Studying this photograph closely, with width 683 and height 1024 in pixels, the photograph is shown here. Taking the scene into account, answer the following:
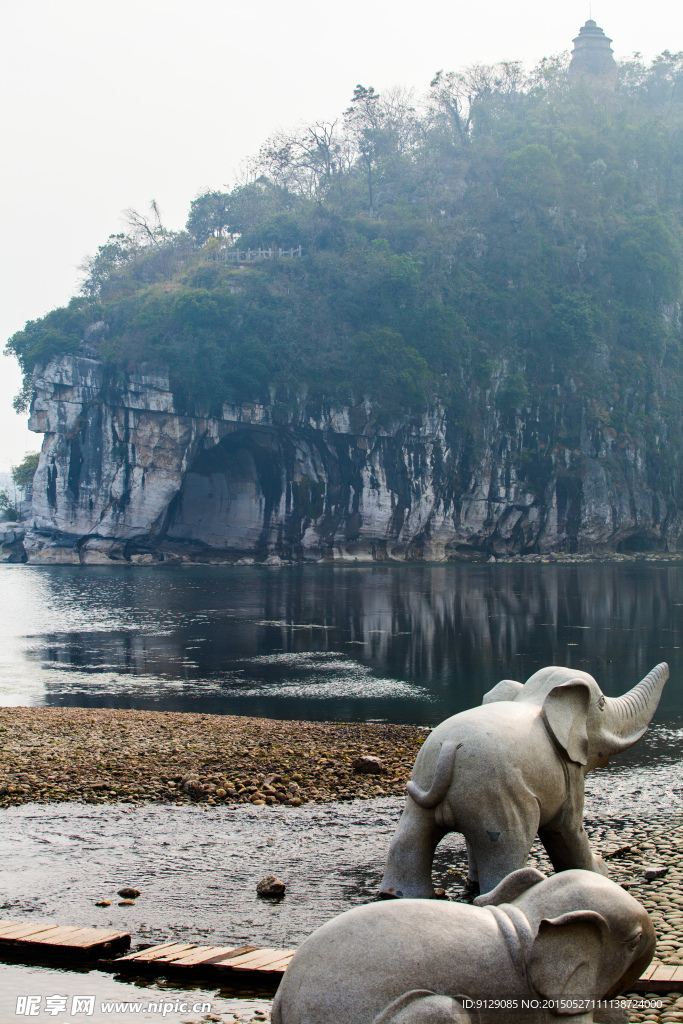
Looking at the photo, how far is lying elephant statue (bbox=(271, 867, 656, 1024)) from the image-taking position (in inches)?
118

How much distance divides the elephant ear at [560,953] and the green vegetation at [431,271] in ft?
197

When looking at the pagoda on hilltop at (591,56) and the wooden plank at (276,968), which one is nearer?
the wooden plank at (276,968)

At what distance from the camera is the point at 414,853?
551 centimetres

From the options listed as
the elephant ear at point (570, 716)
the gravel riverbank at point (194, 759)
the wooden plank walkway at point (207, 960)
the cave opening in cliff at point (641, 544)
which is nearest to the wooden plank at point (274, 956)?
the wooden plank walkway at point (207, 960)

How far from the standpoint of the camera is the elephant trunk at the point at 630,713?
6.04 m

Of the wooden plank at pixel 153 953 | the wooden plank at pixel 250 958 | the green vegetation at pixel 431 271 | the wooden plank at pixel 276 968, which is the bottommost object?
the wooden plank at pixel 153 953

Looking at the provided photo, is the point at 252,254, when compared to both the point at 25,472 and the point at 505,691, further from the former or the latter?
the point at 505,691

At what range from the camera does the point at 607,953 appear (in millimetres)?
3223

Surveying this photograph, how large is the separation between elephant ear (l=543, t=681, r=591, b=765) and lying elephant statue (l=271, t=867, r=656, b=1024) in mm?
2332

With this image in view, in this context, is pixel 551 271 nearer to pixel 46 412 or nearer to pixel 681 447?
pixel 681 447

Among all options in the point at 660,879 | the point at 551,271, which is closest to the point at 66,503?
the point at 551,271

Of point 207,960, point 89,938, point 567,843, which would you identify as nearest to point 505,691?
point 567,843

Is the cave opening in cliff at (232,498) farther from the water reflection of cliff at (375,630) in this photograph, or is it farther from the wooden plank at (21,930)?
the wooden plank at (21,930)

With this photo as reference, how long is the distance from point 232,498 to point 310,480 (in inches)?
231
